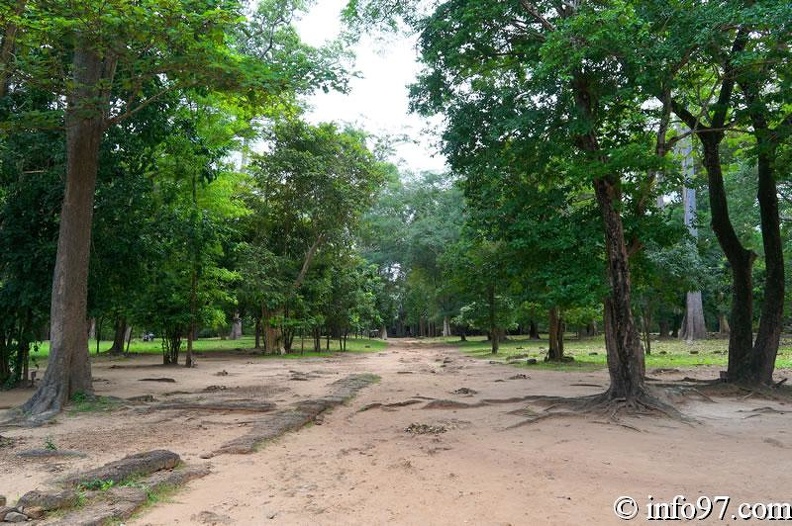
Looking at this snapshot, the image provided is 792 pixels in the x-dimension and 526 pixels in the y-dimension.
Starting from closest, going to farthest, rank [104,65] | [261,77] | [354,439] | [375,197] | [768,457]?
[768,457] → [354,439] → [261,77] → [104,65] → [375,197]

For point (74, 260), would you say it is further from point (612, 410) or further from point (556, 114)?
point (612, 410)

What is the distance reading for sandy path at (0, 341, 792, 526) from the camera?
475cm

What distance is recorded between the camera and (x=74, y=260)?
1026 cm

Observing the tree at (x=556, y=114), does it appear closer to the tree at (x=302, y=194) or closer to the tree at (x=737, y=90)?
the tree at (x=737, y=90)

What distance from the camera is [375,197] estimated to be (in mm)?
28688

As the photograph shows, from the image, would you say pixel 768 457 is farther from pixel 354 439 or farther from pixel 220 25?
pixel 220 25

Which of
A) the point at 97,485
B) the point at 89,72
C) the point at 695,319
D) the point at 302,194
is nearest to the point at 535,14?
the point at 89,72

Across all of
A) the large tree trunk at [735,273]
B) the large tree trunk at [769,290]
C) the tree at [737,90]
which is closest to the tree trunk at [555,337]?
the large tree trunk at [735,273]

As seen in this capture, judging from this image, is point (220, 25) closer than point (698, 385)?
Yes

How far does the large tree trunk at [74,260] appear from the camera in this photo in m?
10.0

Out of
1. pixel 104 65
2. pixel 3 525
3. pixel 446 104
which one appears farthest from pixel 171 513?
pixel 104 65

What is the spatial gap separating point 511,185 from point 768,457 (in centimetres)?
672

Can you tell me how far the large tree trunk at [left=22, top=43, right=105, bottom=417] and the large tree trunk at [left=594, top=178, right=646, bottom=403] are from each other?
915cm

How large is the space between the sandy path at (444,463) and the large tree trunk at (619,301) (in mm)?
917
